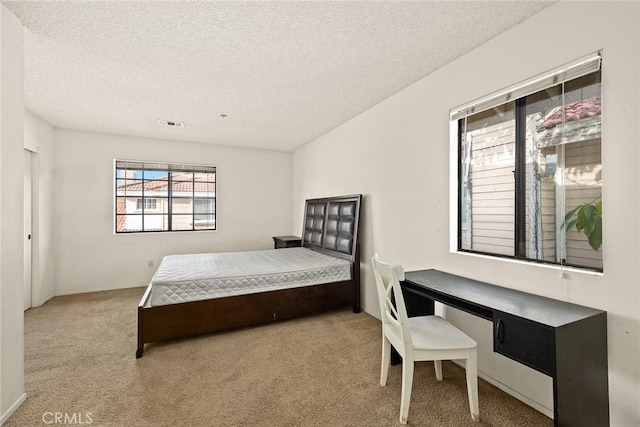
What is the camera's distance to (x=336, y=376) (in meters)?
2.12

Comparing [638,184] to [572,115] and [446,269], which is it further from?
[446,269]

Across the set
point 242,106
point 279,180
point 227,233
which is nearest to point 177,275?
point 242,106

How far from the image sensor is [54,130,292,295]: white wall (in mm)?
4176

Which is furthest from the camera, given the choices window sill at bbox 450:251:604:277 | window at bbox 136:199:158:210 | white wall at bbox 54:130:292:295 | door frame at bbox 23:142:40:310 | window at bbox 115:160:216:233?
window at bbox 136:199:158:210

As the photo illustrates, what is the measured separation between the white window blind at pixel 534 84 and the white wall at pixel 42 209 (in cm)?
485

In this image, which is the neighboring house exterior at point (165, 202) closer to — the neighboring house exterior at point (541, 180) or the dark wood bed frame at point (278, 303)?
the dark wood bed frame at point (278, 303)

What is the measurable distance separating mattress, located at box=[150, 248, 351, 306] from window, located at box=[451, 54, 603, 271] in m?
1.60

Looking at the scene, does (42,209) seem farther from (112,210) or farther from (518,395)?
(518,395)

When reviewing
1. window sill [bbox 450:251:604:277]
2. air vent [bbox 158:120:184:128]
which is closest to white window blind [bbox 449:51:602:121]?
window sill [bbox 450:251:604:277]

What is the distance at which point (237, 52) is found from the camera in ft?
7.04

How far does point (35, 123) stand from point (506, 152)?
5.29 metres

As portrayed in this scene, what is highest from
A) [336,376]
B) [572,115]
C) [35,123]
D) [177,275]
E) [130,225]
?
[35,123]

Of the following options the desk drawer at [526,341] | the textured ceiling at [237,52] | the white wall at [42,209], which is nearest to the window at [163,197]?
the white wall at [42,209]

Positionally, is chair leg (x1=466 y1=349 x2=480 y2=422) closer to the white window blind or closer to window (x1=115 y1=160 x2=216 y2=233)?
the white window blind
